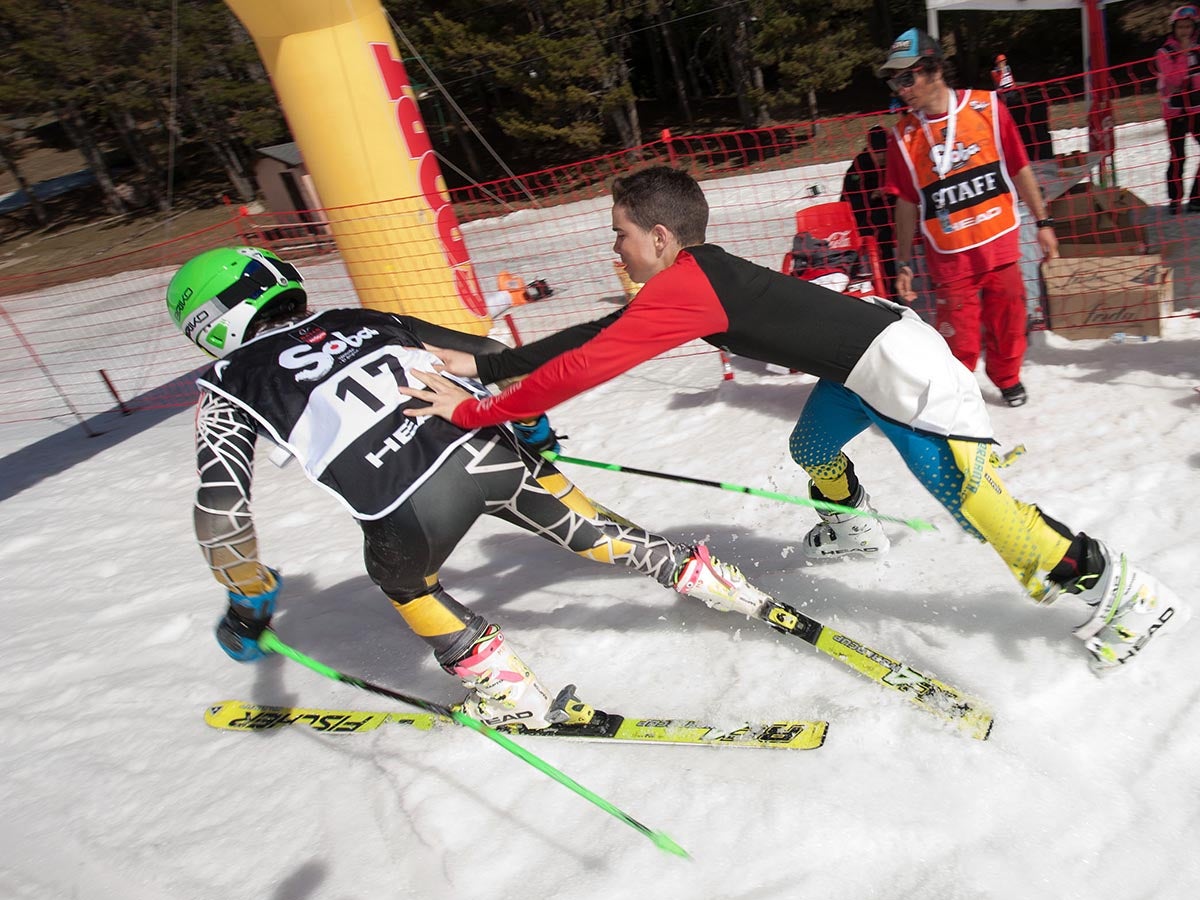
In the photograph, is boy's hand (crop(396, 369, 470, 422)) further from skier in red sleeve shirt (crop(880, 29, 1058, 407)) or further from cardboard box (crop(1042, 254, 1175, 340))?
cardboard box (crop(1042, 254, 1175, 340))

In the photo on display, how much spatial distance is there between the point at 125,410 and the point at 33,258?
1064 inches

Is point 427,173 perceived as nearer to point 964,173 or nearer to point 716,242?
point 964,173

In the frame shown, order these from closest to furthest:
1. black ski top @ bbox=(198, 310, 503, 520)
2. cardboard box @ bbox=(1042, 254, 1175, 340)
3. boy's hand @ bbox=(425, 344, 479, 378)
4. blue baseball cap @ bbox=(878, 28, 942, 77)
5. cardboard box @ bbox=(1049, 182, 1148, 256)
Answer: black ski top @ bbox=(198, 310, 503, 520) < boy's hand @ bbox=(425, 344, 479, 378) < blue baseball cap @ bbox=(878, 28, 942, 77) < cardboard box @ bbox=(1042, 254, 1175, 340) < cardboard box @ bbox=(1049, 182, 1148, 256)

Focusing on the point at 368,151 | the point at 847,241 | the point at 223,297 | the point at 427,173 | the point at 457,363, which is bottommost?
the point at 847,241

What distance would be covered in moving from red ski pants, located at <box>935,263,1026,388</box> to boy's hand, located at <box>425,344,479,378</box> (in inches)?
109

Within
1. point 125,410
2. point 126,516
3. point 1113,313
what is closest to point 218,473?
point 126,516

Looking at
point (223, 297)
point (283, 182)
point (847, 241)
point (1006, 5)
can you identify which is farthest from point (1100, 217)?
point (283, 182)

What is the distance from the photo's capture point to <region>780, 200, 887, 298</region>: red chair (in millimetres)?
5711

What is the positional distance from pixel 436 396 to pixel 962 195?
3.09 m

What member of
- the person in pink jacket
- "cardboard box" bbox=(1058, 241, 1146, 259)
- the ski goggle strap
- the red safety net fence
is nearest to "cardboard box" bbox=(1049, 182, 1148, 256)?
the red safety net fence

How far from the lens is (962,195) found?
13.6 ft

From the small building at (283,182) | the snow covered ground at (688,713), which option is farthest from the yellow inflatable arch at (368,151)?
the small building at (283,182)

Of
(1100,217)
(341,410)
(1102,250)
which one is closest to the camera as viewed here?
(341,410)

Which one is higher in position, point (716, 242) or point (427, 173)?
point (427, 173)
